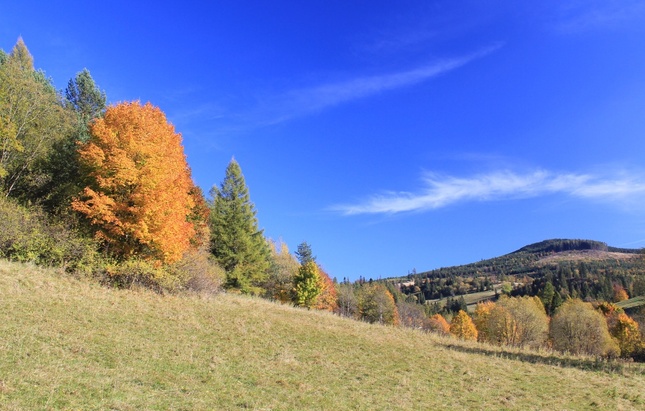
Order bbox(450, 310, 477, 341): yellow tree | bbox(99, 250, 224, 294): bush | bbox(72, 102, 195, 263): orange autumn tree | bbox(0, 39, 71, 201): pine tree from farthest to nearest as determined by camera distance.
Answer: bbox(450, 310, 477, 341): yellow tree
bbox(0, 39, 71, 201): pine tree
bbox(99, 250, 224, 294): bush
bbox(72, 102, 195, 263): orange autumn tree

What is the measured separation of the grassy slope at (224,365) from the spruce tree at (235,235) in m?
21.4

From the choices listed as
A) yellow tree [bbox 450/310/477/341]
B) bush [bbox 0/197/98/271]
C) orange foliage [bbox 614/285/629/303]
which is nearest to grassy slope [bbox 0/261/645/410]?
bush [bbox 0/197/98/271]

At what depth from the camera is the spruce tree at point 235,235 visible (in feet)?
152

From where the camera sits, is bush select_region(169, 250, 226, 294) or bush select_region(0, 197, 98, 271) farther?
bush select_region(169, 250, 226, 294)

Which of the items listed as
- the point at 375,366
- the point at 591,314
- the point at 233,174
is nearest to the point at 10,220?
the point at 375,366

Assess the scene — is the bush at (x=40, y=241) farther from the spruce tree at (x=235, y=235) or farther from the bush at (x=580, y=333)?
the bush at (x=580, y=333)

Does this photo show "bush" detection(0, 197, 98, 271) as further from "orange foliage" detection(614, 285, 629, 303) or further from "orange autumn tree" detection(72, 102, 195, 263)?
"orange foliage" detection(614, 285, 629, 303)

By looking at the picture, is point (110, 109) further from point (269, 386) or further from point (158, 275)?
point (269, 386)

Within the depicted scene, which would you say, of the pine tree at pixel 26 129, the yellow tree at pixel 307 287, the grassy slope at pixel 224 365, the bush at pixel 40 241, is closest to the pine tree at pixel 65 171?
the pine tree at pixel 26 129

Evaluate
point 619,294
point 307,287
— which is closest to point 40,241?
point 307,287

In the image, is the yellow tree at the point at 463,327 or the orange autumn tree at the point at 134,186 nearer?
the orange autumn tree at the point at 134,186

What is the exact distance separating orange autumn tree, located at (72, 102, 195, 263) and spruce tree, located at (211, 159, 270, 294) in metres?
20.4

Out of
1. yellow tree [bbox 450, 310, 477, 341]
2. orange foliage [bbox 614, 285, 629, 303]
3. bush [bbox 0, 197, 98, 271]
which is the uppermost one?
bush [bbox 0, 197, 98, 271]

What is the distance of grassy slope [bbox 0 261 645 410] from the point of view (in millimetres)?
10109
